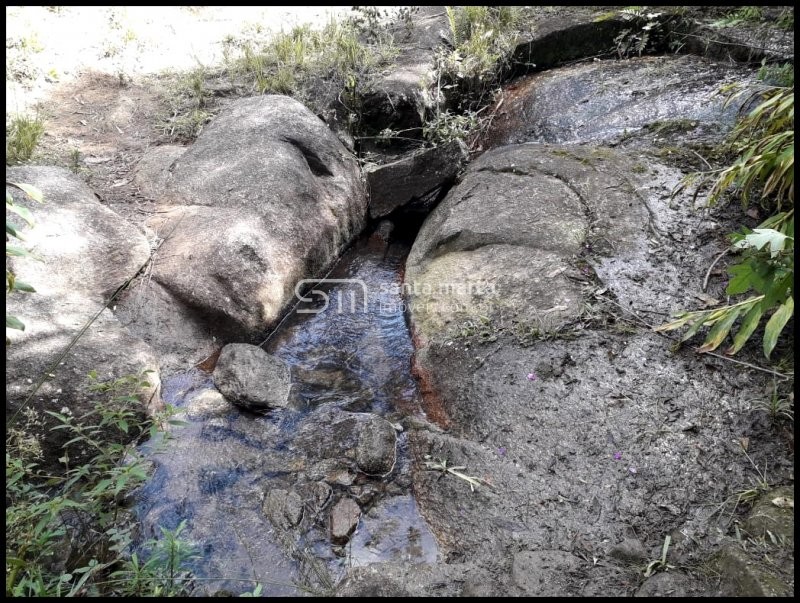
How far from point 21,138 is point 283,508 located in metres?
3.81

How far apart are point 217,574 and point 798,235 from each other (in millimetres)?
2666

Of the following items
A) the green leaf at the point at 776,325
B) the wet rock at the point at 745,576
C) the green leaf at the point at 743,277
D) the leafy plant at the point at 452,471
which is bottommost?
the leafy plant at the point at 452,471

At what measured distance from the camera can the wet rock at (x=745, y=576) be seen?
1.75 meters

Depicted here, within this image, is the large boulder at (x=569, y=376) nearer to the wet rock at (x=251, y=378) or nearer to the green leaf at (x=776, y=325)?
the green leaf at (x=776, y=325)

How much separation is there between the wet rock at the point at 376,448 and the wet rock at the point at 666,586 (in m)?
1.26

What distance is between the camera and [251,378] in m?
3.27

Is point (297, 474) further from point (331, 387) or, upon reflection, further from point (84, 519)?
point (84, 519)

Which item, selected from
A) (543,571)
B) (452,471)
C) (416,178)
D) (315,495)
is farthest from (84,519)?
(416,178)

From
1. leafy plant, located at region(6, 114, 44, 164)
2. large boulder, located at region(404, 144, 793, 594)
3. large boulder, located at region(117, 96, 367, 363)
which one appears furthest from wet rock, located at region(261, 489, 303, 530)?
leafy plant, located at region(6, 114, 44, 164)

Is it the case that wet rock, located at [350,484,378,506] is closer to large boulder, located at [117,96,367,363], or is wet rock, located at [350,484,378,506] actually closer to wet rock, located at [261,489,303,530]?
wet rock, located at [261,489,303,530]

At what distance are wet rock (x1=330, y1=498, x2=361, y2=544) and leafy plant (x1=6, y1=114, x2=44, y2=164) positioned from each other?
375 cm

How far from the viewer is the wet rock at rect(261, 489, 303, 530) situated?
8.50 feet

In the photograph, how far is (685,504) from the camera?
237 cm

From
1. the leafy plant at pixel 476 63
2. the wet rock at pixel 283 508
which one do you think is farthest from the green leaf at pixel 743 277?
the leafy plant at pixel 476 63
